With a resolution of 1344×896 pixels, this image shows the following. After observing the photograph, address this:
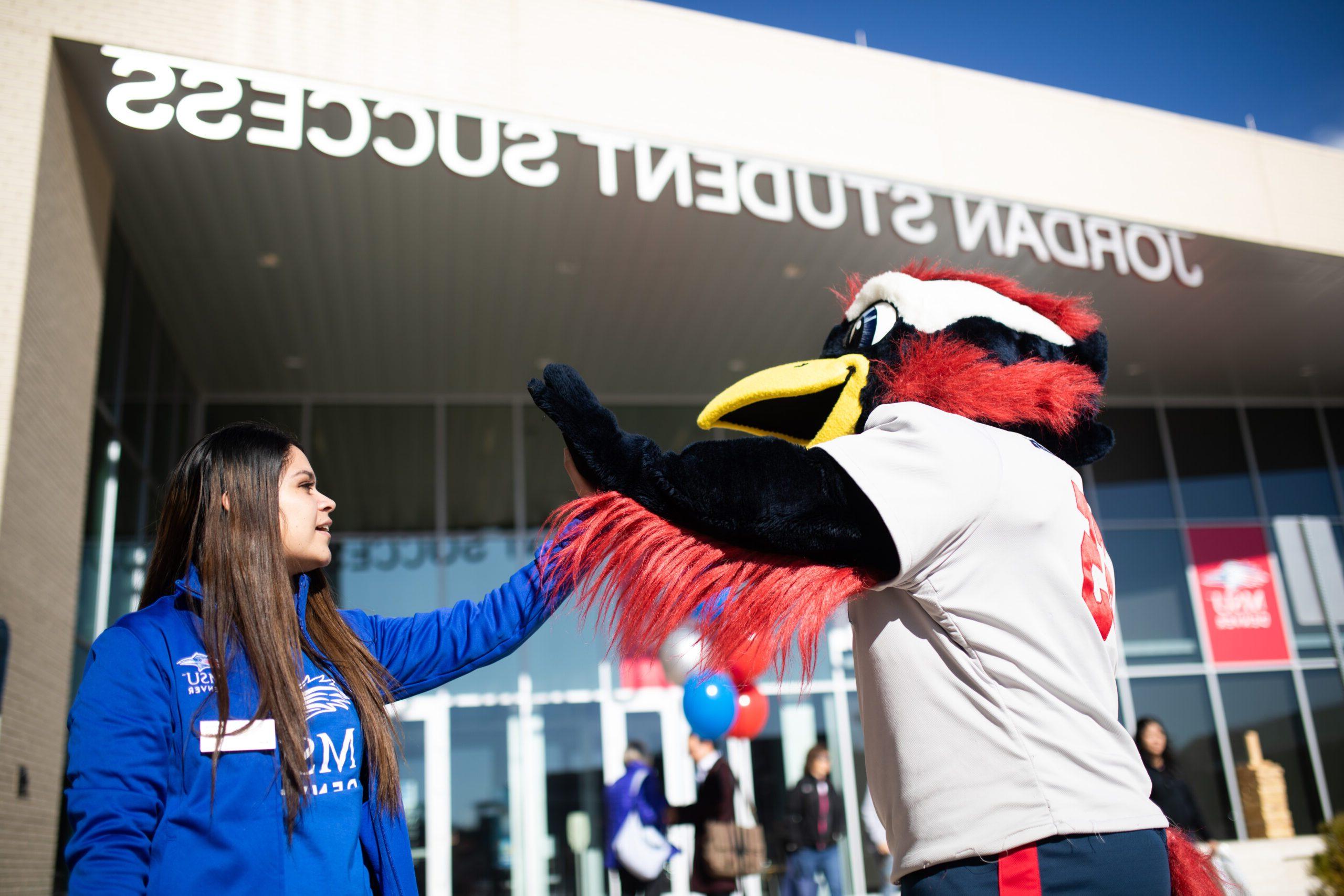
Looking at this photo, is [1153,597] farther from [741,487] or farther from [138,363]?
[741,487]

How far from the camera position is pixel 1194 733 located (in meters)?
11.5

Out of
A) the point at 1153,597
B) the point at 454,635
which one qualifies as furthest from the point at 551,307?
the point at 1153,597

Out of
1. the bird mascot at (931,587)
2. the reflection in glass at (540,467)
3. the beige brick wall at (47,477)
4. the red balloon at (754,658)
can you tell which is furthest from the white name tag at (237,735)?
the reflection in glass at (540,467)

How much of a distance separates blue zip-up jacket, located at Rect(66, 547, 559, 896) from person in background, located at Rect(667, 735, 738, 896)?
532 cm

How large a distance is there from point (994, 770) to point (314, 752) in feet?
3.68

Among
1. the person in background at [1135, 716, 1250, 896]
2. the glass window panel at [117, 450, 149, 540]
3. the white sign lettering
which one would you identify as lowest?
the person in background at [1135, 716, 1250, 896]

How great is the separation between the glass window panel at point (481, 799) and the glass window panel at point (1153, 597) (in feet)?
23.6

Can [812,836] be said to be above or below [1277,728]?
below

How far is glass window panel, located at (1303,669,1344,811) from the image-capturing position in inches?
458

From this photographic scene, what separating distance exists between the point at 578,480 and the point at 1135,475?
12564mm

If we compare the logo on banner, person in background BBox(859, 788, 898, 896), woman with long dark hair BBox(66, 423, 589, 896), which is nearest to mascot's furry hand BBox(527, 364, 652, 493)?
woman with long dark hair BBox(66, 423, 589, 896)

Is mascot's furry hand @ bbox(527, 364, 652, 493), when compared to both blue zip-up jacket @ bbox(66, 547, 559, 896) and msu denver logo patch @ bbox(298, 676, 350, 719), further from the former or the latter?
msu denver logo patch @ bbox(298, 676, 350, 719)

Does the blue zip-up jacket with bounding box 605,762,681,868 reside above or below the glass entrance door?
below

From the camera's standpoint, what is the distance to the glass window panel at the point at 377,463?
11062 millimetres
